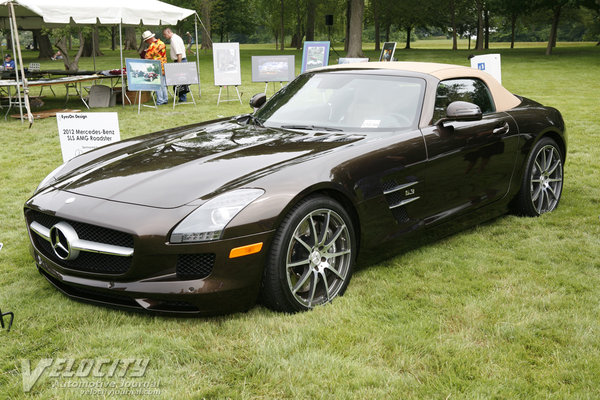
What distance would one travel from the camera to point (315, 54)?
684 inches

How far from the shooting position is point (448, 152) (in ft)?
14.6

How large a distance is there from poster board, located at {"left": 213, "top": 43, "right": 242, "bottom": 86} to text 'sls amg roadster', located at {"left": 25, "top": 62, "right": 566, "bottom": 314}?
391 inches

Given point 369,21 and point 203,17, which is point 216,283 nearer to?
point 203,17

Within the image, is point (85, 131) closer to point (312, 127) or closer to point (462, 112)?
point (312, 127)

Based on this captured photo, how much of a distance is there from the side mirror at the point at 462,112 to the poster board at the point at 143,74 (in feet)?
32.8

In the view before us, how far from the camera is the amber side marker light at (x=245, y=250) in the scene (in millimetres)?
3229

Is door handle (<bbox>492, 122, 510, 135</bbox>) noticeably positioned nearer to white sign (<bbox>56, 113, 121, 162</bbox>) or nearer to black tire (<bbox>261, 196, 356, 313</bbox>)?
black tire (<bbox>261, 196, 356, 313</bbox>)

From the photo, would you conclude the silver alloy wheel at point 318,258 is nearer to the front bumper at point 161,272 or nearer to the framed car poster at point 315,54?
the front bumper at point 161,272

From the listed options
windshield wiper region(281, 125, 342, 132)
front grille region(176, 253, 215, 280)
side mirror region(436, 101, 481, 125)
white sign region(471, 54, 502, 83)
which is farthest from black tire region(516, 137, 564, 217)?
white sign region(471, 54, 502, 83)

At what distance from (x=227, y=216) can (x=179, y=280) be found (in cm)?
41

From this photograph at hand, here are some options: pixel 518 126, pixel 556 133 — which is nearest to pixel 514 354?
pixel 518 126

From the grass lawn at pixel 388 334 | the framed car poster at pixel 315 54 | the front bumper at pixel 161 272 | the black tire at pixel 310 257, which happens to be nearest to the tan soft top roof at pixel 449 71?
the grass lawn at pixel 388 334

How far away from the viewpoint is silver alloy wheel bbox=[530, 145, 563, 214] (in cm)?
550

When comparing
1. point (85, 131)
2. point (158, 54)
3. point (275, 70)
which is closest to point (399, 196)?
point (85, 131)
